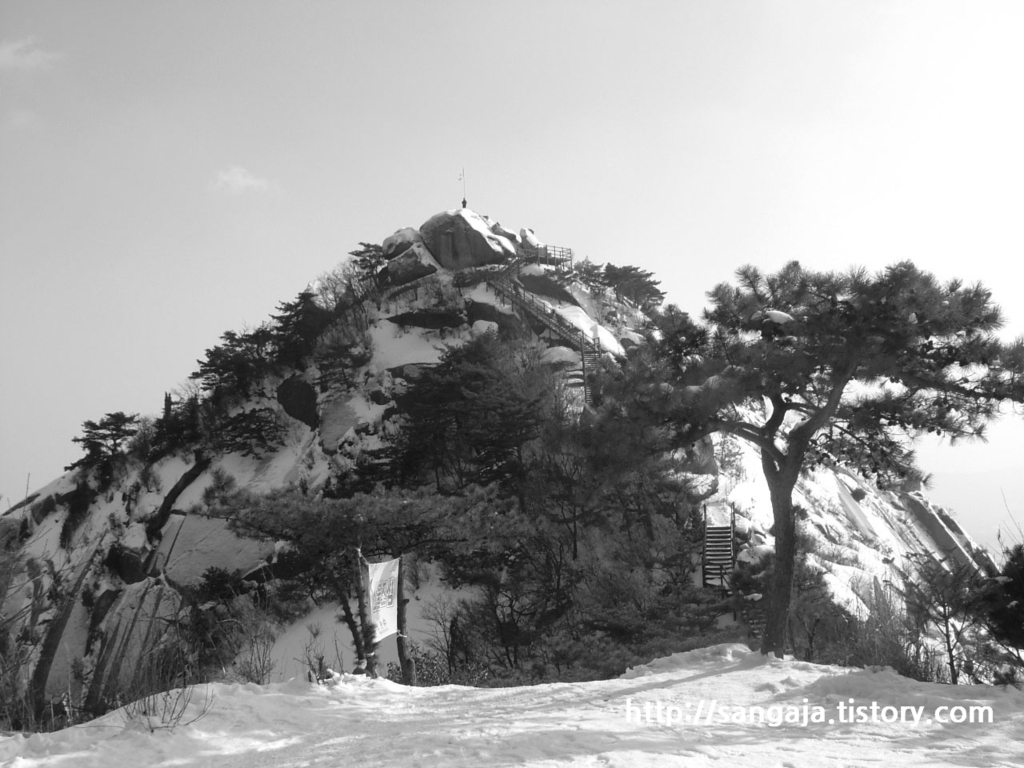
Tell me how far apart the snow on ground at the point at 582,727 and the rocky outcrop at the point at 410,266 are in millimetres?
33006

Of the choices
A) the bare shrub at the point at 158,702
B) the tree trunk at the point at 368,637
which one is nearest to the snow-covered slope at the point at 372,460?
the tree trunk at the point at 368,637

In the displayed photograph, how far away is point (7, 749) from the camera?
16.5 feet

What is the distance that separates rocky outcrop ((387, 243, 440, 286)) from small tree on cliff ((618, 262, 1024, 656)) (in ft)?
101

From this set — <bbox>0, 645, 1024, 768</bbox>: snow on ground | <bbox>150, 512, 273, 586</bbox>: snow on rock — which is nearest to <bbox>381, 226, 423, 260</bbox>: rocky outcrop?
<bbox>150, 512, 273, 586</bbox>: snow on rock

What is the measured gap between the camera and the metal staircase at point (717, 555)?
18047 millimetres

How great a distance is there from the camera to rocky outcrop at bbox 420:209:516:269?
Answer: 133 ft

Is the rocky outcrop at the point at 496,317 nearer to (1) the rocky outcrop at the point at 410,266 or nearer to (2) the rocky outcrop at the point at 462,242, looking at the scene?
(1) the rocky outcrop at the point at 410,266

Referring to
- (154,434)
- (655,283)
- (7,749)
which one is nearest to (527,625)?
(7,749)

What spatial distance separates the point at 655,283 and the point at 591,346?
1880 centimetres

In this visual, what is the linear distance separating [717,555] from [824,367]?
10.5m

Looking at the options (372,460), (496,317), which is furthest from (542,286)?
(372,460)

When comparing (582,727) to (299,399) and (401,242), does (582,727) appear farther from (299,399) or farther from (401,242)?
(401,242)

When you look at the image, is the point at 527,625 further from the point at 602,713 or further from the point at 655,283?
the point at 655,283

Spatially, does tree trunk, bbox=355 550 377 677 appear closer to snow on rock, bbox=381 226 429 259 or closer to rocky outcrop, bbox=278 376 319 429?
rocky outcrop, bbox=278 376 319 429
